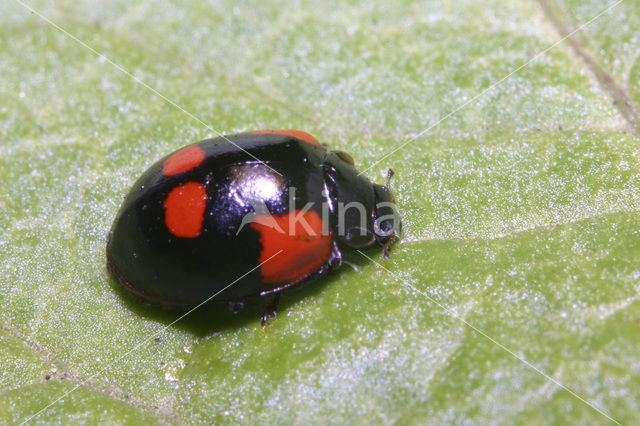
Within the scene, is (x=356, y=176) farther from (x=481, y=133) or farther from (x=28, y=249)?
(x=28, y=249)

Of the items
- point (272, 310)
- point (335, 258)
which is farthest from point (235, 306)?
point (335, 258)

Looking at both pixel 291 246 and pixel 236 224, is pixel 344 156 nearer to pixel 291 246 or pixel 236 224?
pixel 291 246

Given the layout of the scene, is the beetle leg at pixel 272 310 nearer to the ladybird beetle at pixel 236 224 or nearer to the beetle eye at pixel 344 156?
the ladybird beetle at pixel 236 224

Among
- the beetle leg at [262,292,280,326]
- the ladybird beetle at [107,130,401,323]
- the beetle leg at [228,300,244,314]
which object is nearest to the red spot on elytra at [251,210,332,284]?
the ladybird beetle at [107,130,401,323]

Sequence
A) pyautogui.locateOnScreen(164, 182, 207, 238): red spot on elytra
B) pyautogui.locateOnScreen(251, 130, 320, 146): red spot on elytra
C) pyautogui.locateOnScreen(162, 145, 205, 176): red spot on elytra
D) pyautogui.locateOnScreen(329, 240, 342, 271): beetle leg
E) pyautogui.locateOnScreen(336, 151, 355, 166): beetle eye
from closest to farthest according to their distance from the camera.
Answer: pyautogui.locateOnScreen(164, 182, 207, 238): red spot on elytra, pyautogui.locateOnScreen(162, 145, 205, 176): red spot on elytra, pyautogui.locateOnScreen(329, 240, 342, 271): beetle leg, pyautogui.locateOnScreen(251, 130, 320, 146): red spot on elytra, pyautogui.locateOnScreen(336, 151, 355, 166): beetle eye

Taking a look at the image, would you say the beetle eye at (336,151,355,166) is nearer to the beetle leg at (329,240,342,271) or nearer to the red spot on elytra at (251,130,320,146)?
the red spot on elytra at (251,130,320,146)

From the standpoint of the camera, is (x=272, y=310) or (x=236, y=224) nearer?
(x=236, y=224)

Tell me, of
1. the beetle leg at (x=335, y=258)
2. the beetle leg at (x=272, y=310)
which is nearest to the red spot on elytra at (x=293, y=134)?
the beetle leg at (x=335, y=258)
